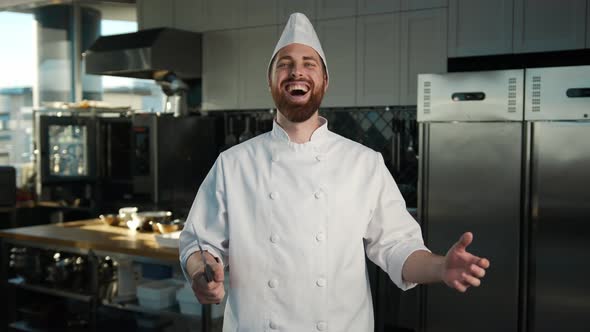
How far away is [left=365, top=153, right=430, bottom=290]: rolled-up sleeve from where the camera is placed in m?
1.48

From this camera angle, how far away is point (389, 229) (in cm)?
152

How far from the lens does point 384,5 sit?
3869mm

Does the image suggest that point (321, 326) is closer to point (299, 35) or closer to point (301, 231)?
point (301, 231)

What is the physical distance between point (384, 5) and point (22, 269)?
2717 millimetres

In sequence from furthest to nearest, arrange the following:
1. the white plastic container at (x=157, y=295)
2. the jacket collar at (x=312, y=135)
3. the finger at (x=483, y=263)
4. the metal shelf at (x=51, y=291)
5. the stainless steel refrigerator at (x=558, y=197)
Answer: the metal shelf at (x=51, y=291)
the white plastic container at (x=157, y=295)
the stainless steel refrigerator at (x=558, y=197)
the jacket collar at (x=312, y=135)
the finger at (x=483, y=263)

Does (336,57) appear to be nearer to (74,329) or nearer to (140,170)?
(140,170)

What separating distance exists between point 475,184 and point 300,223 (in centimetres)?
186

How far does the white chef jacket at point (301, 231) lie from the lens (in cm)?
146

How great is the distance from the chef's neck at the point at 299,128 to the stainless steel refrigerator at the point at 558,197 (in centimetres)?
175

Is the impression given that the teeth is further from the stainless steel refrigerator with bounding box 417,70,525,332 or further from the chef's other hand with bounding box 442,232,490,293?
the stainless steel refrigerator with bounding box 417,70,525,332

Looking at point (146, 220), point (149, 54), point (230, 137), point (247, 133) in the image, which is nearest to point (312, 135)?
point (146, 220)

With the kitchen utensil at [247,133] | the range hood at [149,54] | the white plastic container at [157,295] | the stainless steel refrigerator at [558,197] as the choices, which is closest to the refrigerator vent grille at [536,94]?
the stainless steel refrigerator at [558,197]

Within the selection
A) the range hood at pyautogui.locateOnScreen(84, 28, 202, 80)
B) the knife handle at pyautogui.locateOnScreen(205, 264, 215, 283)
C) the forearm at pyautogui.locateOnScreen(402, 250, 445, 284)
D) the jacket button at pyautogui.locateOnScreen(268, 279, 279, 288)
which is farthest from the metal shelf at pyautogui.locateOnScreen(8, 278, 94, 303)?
the forearm at pyautogui.locateOnScreen(402, 250, 445, 284)

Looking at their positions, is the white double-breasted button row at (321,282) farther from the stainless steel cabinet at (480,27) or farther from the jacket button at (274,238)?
the stainless steel cabinet at (480,27)
